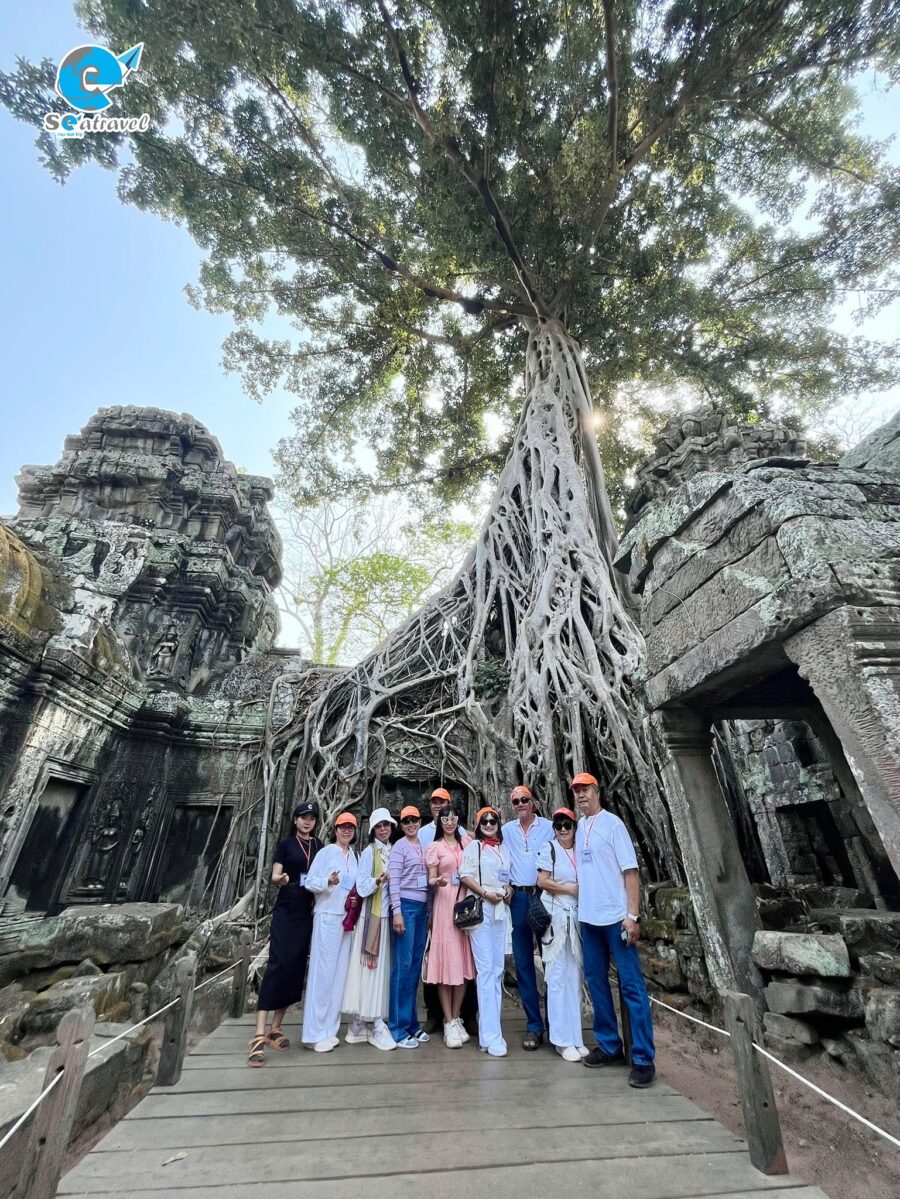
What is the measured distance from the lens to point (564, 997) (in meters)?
2.39

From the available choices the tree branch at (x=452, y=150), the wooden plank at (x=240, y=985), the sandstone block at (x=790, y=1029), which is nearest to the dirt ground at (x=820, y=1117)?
the sandstone block at (x=790, y=1029)

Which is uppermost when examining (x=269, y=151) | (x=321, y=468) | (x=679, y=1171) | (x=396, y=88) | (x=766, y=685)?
(x=269, y=151)

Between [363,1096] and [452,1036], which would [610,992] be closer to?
[452,1036]

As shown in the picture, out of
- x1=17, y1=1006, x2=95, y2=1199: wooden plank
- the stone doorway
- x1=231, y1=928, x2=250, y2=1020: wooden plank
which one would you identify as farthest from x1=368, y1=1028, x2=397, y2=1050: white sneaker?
the stone doorway

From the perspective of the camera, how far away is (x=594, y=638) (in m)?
4.71

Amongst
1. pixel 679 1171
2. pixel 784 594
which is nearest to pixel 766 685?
pixel 784 594

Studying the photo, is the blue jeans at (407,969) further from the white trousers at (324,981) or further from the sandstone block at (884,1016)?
the sandstone block at (884,1016)

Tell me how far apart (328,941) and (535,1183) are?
4.69ft

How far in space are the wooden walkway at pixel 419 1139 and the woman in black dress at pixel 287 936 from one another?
0.86ft

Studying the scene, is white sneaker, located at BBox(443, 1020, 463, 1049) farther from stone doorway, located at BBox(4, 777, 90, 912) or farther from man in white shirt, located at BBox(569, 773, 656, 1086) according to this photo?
stone doorway, located at BBox(4, 777, 90, 912)

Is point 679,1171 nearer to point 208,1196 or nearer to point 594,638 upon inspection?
point 208,1196

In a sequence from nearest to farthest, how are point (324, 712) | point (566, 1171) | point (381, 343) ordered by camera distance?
1. point (566, 1171)
2. point (324, 712)
3. point (381, 343)

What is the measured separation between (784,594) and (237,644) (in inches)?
289

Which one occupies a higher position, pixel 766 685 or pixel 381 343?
pixel 381 343
